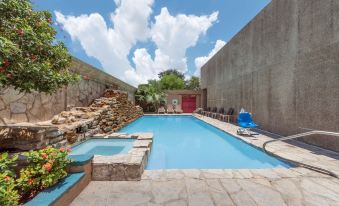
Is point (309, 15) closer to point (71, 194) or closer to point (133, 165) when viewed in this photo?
point (133, 165)

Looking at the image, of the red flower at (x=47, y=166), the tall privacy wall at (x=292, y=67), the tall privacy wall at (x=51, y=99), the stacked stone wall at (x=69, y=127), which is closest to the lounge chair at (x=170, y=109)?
the stacked stone wall at (x=69, y=127)

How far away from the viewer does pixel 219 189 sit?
278cm

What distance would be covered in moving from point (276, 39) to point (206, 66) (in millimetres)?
11780

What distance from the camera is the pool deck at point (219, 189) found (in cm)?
245

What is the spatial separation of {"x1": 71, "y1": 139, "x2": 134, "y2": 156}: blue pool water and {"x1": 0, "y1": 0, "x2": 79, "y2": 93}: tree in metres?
2.77

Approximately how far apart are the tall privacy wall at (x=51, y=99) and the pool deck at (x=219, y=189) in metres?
2.61

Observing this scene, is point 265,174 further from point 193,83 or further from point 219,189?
point 193,83

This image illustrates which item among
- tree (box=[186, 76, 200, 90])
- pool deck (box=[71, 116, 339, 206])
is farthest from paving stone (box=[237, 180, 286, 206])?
tree (box=[186, 76, 200, 90])

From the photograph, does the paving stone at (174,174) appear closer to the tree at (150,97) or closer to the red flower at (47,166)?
the red flower at (47,166)

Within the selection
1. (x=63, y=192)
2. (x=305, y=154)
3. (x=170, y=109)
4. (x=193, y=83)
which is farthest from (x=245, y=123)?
(x=193, y=83)

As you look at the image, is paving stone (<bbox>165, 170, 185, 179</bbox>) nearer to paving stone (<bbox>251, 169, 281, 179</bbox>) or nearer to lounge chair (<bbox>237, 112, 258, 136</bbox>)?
paving stone (<bbox>251, 169, 281, 179</bbox>)

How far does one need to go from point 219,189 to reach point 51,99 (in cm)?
578

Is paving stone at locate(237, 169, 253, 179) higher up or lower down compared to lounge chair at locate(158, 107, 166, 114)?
lower down

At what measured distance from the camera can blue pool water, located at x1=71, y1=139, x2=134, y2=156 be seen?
5100mm
